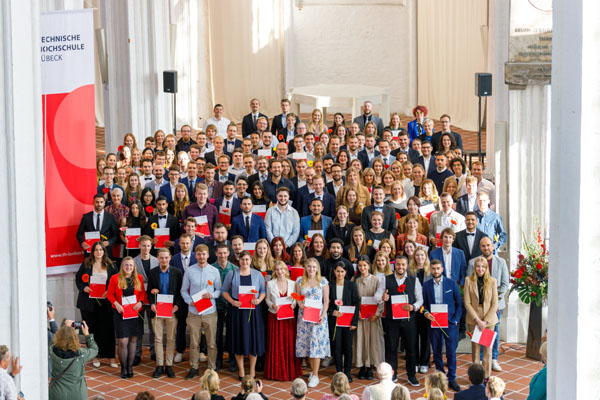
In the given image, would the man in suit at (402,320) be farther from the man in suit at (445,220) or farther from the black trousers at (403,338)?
the man in suit at (445,220)

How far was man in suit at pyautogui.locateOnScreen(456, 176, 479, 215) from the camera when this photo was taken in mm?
12055

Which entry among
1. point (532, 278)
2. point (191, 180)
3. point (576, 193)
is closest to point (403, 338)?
point (532, 278)

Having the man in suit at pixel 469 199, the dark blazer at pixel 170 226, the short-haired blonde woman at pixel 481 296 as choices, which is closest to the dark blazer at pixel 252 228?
the dark blazer at pixel 170 226

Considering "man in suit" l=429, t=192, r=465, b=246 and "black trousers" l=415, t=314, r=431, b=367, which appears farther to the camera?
"man in suit" l=429, t=192, r=465, b=246

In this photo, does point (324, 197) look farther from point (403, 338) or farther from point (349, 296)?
point (403, 338)

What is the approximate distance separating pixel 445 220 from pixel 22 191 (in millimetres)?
5498

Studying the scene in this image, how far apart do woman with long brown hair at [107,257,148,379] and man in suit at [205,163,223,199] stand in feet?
6.97

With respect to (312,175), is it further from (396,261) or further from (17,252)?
(17,252)

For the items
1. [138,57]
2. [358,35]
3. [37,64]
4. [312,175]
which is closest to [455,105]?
[358,35]

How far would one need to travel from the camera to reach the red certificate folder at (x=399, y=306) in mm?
10742

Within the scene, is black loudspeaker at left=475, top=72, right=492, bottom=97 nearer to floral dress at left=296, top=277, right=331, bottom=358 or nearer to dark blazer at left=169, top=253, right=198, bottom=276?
floral dress at left=296, top=277, right=331, bottom=358

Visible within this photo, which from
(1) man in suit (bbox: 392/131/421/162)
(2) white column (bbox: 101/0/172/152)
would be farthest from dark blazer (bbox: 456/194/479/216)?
(2) white column (bbox: 101/0/172/152)

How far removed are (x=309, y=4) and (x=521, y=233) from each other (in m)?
14.4

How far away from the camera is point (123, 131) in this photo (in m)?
17.7
